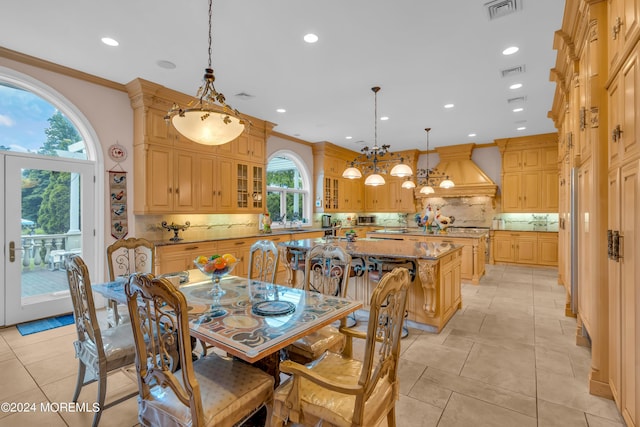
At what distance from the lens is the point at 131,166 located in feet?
14.1

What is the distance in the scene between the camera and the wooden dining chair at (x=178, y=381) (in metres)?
1.24

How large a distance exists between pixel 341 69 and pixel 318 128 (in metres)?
2.61

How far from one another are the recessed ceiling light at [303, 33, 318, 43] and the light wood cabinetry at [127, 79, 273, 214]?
5.73 feet

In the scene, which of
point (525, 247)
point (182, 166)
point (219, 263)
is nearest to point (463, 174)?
point (525, 247)

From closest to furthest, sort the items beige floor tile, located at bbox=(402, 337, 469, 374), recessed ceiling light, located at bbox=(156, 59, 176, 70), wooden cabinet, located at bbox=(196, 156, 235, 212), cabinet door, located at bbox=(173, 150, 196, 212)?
beige floor tile, located at bbox=(402, 337, 469, 374) < recessed ceiling light, located at bbox=(156, 59, 176, 70) < cabinet door, located at bbox=(173, 150, 196, 212) < wooden cabinet, located at bbox=(196, 156, 235, 212)

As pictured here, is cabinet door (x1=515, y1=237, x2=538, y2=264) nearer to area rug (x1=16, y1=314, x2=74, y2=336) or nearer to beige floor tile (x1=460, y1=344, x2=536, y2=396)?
beige floor tile (x1=460, y1=344, x2=536, y2=396)

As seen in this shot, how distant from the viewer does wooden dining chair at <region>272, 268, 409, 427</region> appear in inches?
49.4

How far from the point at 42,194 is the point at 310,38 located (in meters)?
3.64

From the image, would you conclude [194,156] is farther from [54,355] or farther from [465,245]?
[465,245]

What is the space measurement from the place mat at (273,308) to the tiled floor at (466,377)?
3.39ft

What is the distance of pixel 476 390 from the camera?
90.3 inches

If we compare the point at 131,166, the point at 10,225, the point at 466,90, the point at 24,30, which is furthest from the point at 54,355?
the point at 466,90

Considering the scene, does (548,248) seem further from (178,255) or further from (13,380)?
(13,380)

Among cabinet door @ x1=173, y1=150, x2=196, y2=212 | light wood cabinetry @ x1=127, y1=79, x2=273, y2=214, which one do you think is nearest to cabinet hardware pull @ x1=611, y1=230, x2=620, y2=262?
Answer: light wood cabinetry @ x1=127, y1=79, x2=273, y2=214
